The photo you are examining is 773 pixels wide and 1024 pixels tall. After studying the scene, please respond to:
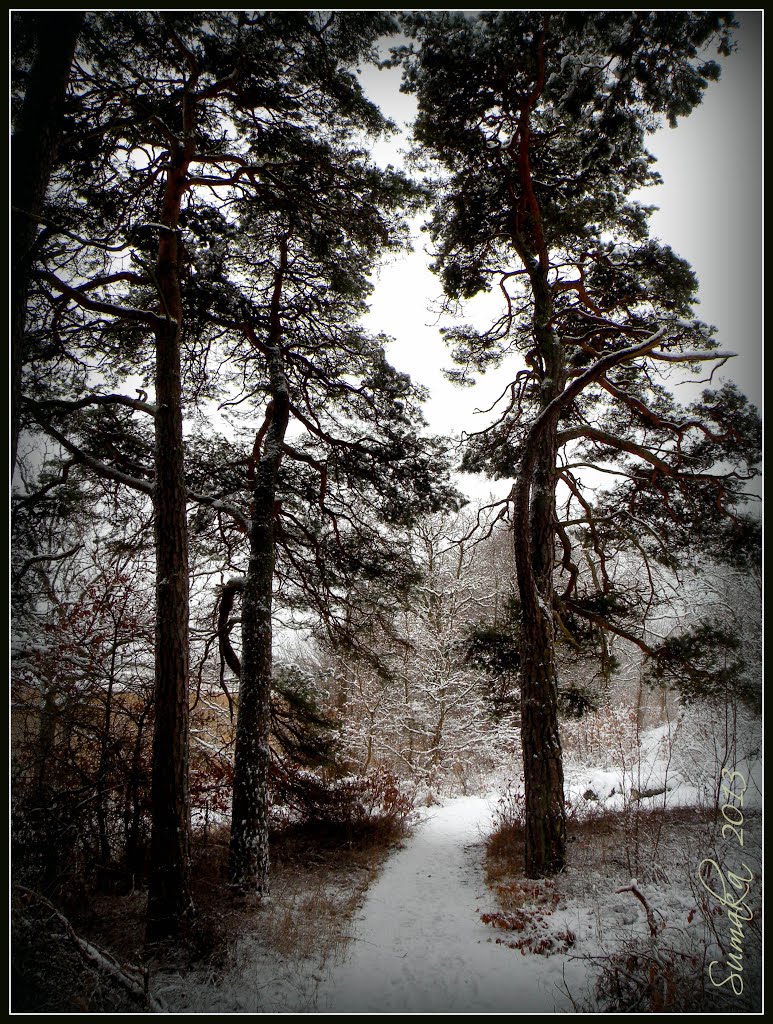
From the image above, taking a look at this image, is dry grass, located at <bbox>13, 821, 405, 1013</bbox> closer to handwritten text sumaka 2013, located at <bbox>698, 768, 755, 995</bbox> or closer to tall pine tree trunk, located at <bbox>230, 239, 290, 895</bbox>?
tall pine tree trunk, located at <bbox>230, 239, 290, 895</bbox>

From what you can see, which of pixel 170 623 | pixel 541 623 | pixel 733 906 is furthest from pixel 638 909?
pixel 170 623

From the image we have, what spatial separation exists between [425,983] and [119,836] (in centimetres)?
416

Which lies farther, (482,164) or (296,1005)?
(482,164)

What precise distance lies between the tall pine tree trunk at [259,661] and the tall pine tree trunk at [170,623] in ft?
4.58

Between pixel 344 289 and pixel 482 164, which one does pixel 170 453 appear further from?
pixel 482 164

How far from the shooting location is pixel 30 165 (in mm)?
3301

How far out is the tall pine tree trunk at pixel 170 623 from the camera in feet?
13.8

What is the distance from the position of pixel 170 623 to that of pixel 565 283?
277 inches

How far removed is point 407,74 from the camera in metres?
5.84

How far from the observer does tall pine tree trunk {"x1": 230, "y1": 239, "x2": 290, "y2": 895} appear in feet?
18.4

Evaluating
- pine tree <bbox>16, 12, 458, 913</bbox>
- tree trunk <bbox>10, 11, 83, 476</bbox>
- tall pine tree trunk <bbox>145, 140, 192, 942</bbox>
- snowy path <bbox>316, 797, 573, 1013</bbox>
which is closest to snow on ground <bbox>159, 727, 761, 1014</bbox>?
snowy path <bbox>316, 797, 573, 1013</bbox>

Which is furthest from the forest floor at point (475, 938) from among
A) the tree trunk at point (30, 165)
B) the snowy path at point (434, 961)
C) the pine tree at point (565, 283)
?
the tree trunk at point (30, 165)

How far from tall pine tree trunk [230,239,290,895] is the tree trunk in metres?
3.09

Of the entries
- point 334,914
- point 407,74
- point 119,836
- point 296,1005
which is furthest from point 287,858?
point 407,74
